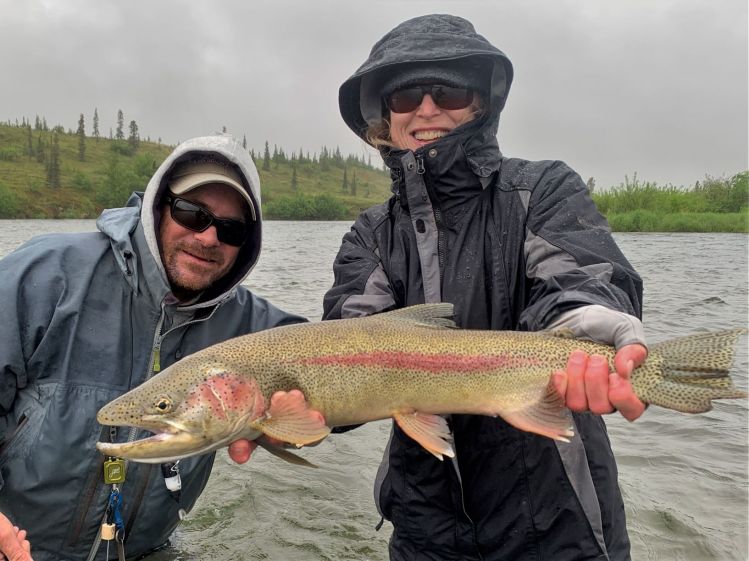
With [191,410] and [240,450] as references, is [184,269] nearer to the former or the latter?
[191,410]

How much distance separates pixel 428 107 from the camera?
2.90 meters

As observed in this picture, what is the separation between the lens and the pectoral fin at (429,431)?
7.83ft

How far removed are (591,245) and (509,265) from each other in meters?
0.35

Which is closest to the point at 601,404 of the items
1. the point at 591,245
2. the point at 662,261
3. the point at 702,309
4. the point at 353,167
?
the point at 591,245

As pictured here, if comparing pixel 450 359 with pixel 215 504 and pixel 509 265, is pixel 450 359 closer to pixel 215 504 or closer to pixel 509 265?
pixel 509 265

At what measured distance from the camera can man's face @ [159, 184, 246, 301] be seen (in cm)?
328

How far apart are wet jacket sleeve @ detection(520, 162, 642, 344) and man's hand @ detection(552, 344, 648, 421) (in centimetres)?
12

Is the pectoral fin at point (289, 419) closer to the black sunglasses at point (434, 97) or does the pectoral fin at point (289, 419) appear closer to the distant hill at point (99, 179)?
the black sunglasses at point (434, 97)

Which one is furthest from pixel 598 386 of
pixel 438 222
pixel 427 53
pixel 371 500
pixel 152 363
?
pixel 371 500

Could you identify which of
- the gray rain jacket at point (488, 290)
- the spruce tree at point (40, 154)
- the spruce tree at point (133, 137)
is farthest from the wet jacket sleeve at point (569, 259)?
the spruce tree at point (133, 137)

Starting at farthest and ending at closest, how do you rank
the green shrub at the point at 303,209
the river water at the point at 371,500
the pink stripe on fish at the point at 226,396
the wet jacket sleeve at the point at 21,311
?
the green shrub at the point at 303,209
the river water at the point at 371,500
the wet jacket sleeve at the point at 21,311
the pink stripe on fish at the point at 226,396

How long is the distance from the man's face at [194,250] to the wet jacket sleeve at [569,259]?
1.79 meters

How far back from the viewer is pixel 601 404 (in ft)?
7.23

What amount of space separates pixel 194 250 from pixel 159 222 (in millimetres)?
262
